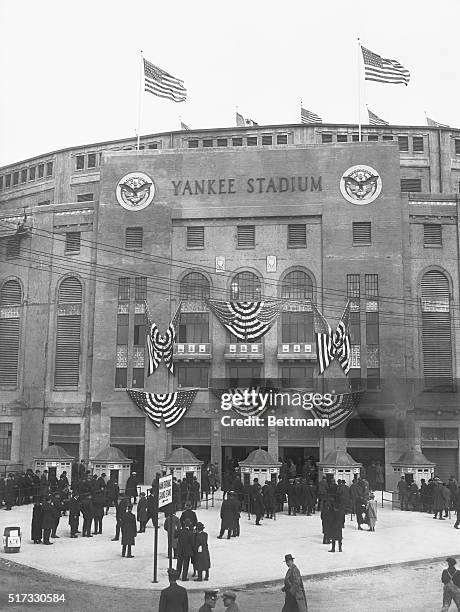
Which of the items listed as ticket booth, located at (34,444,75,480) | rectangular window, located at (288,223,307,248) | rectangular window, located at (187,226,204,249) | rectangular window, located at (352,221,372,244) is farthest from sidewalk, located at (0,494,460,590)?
rectangular window, located at (187,226,204,249)

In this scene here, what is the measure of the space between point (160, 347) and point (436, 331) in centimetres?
1823

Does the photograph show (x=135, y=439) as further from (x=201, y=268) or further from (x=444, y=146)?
(x=444, y=146)

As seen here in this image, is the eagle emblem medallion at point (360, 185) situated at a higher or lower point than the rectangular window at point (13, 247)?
higher

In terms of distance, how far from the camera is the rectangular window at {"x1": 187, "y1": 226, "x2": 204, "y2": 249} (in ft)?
173

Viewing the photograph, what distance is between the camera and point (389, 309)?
50.0 metres

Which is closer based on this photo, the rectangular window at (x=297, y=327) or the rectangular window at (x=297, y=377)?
the rectangular window at (x=297, y=377)

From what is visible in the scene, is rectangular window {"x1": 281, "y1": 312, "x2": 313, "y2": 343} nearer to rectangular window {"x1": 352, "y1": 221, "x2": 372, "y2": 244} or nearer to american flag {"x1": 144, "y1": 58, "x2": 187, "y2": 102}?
rectangular window {"x1": 352, "y1": 221, "x2": 372, "y2": 244}

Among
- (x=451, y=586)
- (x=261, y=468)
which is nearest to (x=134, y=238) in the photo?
(x=261, y=468)

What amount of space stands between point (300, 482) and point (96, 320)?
2284cm

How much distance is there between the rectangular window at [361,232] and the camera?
169 ft

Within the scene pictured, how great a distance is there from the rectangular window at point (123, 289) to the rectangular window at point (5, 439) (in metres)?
12.0

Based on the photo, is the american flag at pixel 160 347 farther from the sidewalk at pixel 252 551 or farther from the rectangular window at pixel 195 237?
the sidewalk at pixel 252 551

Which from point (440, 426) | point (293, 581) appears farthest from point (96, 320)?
point (293, 581)

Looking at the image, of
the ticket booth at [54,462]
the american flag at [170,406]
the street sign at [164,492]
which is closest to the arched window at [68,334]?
the american flag at [170,406]
